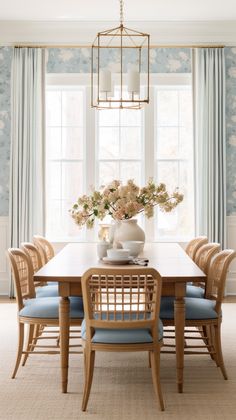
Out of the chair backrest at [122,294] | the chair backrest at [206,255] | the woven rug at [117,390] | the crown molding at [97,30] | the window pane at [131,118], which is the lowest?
the woven rug at [117,390]

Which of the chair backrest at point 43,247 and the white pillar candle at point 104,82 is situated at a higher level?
the white pillar candle at point 104,82

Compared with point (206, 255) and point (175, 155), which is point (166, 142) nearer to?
point (175, 155)

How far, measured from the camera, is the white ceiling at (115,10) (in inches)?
283

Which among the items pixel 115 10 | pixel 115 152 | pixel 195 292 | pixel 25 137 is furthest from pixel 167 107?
pixel 195 292

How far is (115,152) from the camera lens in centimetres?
838

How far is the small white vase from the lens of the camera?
17.7ft

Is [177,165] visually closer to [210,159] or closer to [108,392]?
[210,159]

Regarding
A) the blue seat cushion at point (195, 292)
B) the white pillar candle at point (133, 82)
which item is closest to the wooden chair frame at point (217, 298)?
the blue seat cushion at point (195, 292)

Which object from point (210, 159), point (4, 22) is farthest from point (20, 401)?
point (4, 22)

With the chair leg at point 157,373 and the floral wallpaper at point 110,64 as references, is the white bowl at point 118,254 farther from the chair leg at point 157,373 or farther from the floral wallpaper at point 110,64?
the floral wallpaper at point 110,64

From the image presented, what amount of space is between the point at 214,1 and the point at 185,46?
1.01 m

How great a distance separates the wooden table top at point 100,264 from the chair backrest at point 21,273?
6.9 inches

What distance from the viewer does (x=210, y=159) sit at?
26.4ft

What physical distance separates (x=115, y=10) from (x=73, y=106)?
4.59 ft
